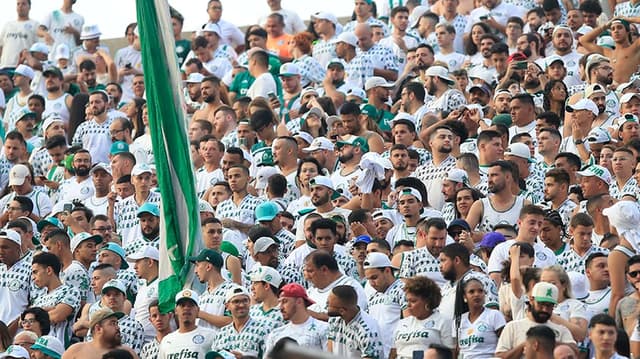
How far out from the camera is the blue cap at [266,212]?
620 inches

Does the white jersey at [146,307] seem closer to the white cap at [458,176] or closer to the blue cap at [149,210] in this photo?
the blue cap at [149,210]

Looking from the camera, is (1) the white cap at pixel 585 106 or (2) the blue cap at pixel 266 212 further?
(1) the white cap at pixel 585 106

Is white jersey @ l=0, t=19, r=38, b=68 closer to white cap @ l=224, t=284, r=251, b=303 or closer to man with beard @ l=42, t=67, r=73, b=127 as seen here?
man with beard @ l=42, t=67, r=73, b=127

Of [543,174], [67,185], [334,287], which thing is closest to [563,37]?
[543,174]

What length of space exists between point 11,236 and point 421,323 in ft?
15.1

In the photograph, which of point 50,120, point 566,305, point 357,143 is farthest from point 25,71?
point 566,305

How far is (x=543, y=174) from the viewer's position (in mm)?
15945

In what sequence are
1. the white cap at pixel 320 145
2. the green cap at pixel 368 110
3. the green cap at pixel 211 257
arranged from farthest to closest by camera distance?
the green cap at pixel 368 110 < the white cap at pixel 320 145 < the green cap at pixel 211 257

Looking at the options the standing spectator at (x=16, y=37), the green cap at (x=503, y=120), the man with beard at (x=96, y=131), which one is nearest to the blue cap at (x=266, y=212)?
the green cap at (x=503, y=120)

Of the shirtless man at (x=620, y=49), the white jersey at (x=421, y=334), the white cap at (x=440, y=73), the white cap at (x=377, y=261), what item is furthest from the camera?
the shirtless man at (x=620, y=49)

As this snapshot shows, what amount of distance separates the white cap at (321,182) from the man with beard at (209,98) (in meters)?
3.92

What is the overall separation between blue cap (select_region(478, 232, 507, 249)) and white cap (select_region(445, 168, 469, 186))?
1444 mm

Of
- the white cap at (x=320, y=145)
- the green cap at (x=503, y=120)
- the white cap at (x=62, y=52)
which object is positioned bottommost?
the white cap at (x=320, y=145)

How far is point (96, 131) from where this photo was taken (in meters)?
19.9
